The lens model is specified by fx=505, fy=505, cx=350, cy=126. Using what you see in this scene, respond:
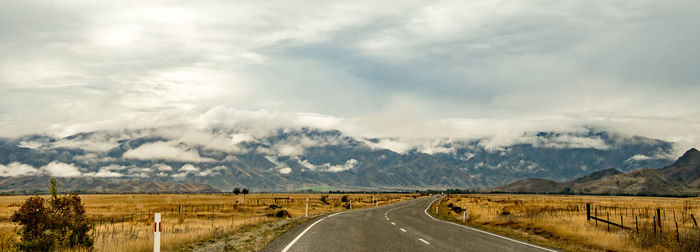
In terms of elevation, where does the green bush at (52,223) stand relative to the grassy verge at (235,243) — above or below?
above

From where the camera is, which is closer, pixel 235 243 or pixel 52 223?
pixel 52 223

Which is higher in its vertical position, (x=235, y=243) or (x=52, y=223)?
(x=52, y=223)

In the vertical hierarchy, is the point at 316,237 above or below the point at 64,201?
below

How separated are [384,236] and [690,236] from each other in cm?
1140

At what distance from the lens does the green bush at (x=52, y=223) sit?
580 inches

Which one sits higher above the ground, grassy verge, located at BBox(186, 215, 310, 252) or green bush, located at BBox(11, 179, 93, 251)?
green bush, located at BBox(11, 179, 93, 251)

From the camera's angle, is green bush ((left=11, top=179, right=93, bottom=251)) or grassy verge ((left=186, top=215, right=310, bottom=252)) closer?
green bush ((left=11, top=179, right=93, bottom=251))

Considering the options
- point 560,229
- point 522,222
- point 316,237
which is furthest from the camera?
point 522,222

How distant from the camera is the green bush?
1474 cm

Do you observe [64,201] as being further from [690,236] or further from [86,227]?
[690,236]

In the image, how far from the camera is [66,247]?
49.5 ft

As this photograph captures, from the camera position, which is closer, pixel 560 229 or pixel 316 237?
pixel 316 237

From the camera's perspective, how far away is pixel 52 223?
15281 mm

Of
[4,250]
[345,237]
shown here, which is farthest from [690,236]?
[4,250]
